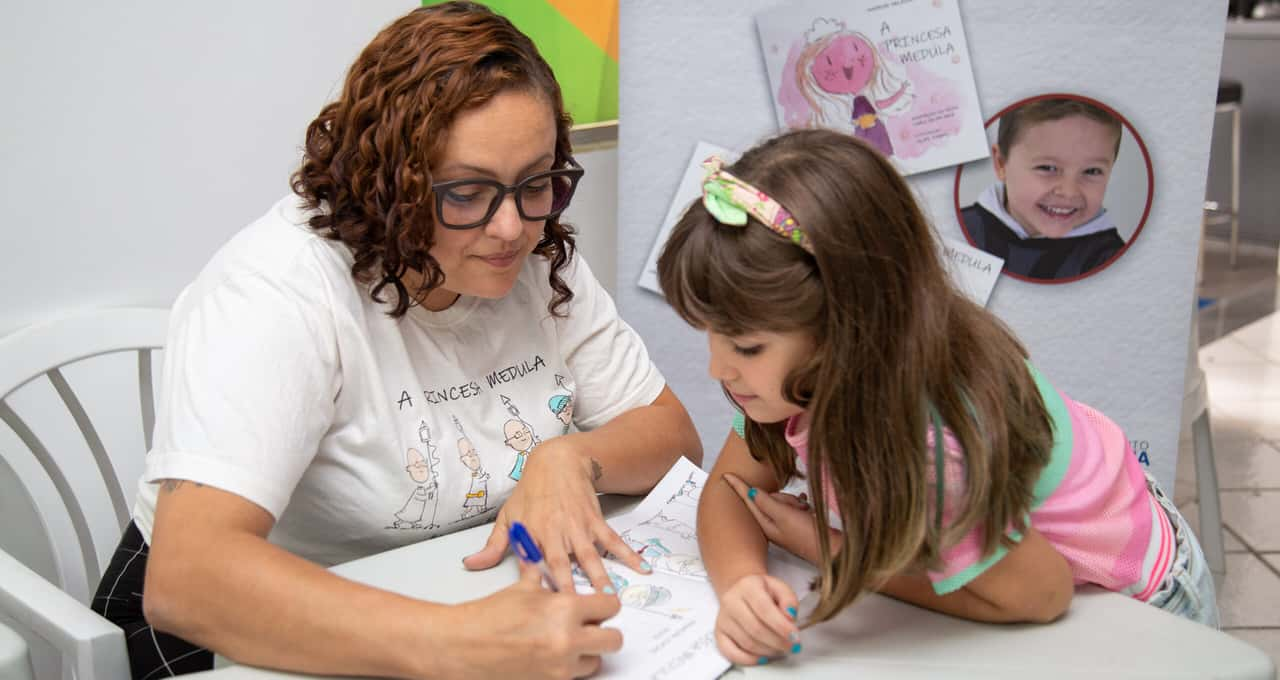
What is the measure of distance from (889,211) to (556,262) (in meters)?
0.57

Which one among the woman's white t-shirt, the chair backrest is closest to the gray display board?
the woman's white t-shirt

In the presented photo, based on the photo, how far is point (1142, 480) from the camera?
1304 millimetres

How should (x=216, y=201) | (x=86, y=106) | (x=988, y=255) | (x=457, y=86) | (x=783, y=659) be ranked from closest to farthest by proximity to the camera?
(x=783, y=659)
(x=457, y=86)
(x=86, y=106)
(x=216, y=201)
(x=988, y=255)

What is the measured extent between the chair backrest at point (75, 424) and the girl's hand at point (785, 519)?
3.43 feet

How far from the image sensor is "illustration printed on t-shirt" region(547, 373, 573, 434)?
1.51 m

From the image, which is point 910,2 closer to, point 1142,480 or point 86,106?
point 1142,480

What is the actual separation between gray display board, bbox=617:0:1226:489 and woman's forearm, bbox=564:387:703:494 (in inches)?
22.1

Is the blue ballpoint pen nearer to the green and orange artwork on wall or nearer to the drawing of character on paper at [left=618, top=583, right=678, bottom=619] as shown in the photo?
the drawing of character on paper at [left=618, top=583, right=678, bottom=619]

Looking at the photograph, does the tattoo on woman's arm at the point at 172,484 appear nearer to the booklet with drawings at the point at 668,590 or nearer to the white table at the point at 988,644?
the white table at the point at 988,644

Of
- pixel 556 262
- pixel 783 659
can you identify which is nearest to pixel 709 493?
pixel 783 659

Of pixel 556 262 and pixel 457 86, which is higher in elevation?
pixel 457 86

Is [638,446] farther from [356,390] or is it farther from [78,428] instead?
[78,428]

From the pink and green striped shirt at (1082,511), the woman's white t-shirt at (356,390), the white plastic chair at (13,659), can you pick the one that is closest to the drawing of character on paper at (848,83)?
the woman's white t-shirt at (356,390)

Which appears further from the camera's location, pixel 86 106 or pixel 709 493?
pixel 86 106
